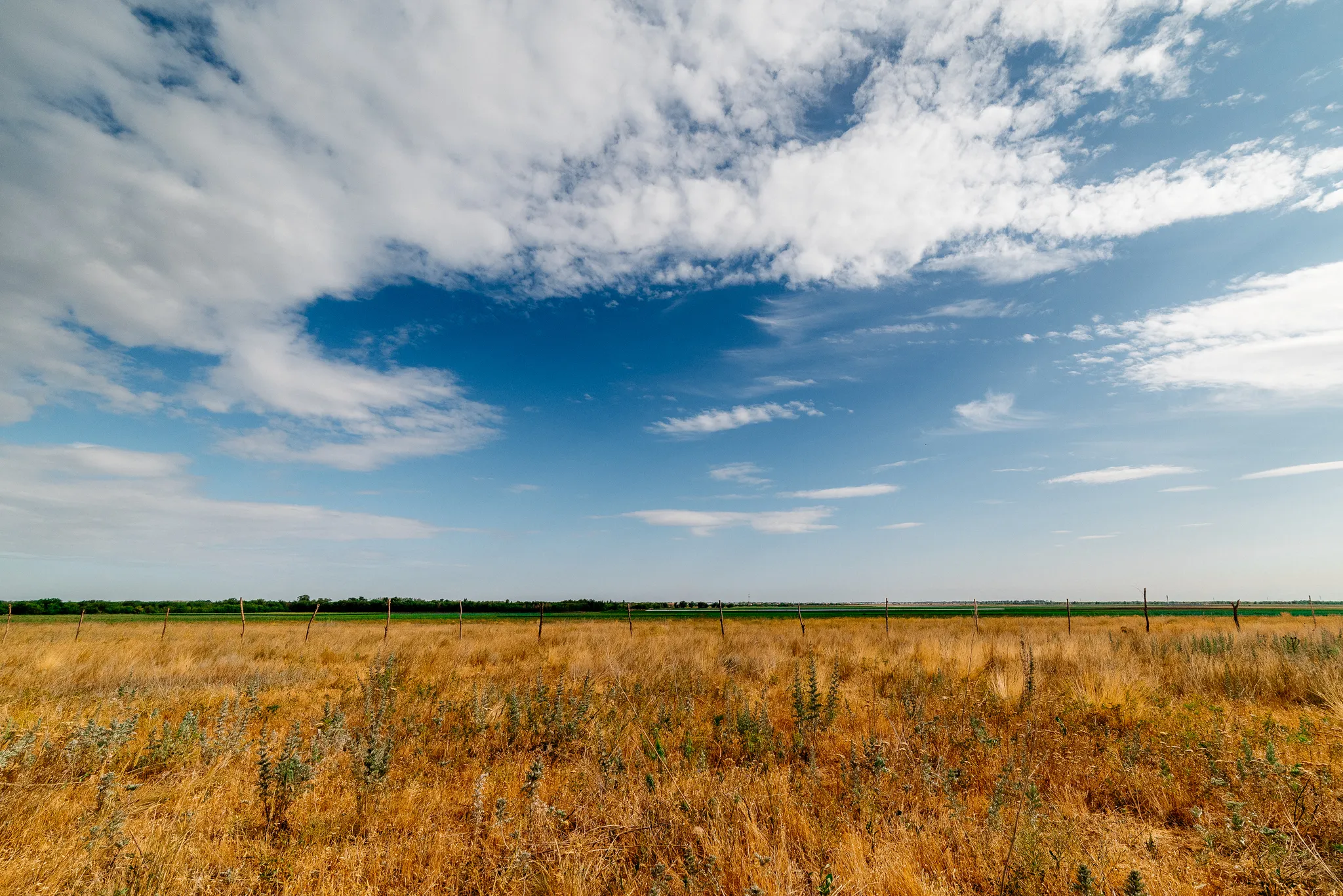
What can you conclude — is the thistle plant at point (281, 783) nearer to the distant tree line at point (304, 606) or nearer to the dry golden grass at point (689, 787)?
the dry golden grass at point (689, 787)

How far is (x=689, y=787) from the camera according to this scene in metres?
5.41

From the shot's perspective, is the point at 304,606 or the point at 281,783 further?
the point at 304,606

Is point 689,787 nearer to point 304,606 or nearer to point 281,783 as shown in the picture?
point 281,783

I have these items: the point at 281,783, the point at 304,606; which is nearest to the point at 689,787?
the point at 281,783

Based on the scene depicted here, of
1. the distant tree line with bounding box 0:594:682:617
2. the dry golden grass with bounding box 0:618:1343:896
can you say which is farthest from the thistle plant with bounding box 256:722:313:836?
the distant tree line with bounding box 0:594:682:617

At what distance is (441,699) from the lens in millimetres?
9523

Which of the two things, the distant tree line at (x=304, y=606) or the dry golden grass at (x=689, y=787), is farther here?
the distant tree line at (x=304, y=606)

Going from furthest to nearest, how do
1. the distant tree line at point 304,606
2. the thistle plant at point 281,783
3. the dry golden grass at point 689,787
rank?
the distant tree line at point 304,606 < the thistle plant at point 281,783 < the dry golden grass at point 689,787

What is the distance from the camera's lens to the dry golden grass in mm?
3939

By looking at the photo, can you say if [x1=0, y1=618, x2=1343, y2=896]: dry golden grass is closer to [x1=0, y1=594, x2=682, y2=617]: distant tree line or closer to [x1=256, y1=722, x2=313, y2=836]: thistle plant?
[x1=256, y1=722, x2=313, y2=836]: thistle plant

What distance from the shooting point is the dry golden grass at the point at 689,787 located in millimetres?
3939

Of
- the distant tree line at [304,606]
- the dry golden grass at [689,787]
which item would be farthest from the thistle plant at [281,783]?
the distant tree line at [304,606]

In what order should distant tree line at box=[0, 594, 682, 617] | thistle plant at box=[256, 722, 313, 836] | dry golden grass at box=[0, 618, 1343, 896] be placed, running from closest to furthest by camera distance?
dry golden grass at box=[0, 618, 1343, 896]
thistle plant at box=[256, 722, 313, 836]
distant tree line at box=[0, 594, 682, 617]

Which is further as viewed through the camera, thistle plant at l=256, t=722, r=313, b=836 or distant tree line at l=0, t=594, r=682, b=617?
distant tree line at l=0, t=594, r=682, b=617
